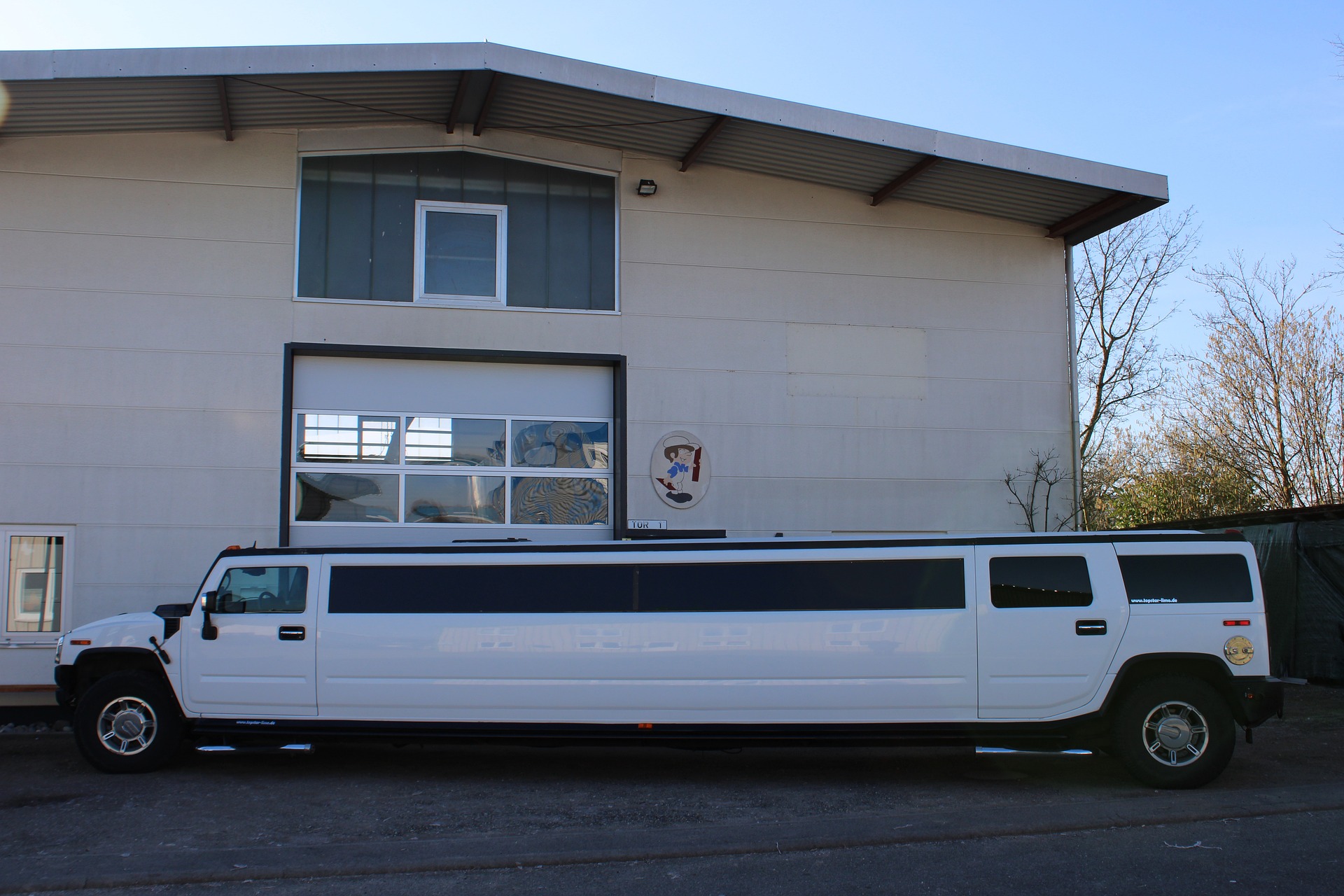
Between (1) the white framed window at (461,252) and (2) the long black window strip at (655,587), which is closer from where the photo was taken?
(2) the long black window strip at (655,587)

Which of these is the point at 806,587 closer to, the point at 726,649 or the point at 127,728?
the point at 726,649

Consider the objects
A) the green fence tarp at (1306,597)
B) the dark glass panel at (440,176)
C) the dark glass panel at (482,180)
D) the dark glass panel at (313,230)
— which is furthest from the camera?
the green fence tarp at (1306,597)

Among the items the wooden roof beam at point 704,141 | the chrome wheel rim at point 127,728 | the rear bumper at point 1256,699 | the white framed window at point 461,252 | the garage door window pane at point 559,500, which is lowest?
the chrome wheel rim at point 127,728

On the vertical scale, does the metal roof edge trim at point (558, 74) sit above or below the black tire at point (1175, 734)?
above

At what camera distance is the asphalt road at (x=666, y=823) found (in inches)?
228

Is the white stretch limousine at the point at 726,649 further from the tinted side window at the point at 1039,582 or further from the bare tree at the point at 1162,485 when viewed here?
the bare tree at the point at 1162,485

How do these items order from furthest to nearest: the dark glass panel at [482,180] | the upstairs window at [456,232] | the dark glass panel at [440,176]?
the dark glass panel at [482,180] < the dark glass panel at [440,176] < the upstairs window at [456,232]

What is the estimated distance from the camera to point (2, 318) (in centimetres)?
1134

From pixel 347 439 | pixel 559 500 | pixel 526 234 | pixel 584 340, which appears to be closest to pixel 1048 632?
pixel 559 500

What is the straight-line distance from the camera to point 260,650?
836 centimetres

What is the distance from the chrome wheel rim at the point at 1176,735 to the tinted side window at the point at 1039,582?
3.33 ft

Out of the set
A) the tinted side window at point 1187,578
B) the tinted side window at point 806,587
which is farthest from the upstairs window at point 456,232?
the tinted side window at point 1187,578

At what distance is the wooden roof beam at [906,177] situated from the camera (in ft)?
40.2

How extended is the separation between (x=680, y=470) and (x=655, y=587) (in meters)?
4.28
